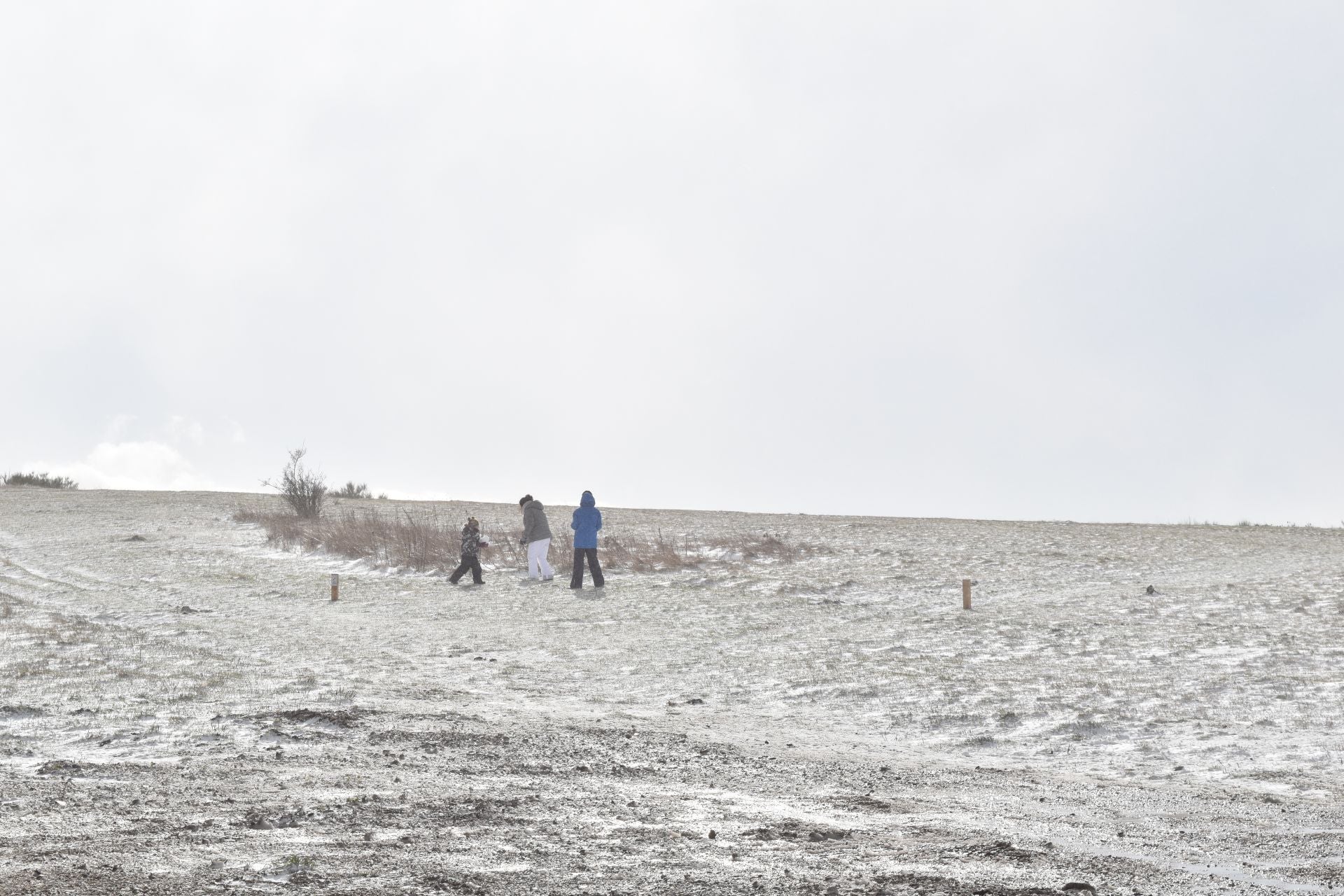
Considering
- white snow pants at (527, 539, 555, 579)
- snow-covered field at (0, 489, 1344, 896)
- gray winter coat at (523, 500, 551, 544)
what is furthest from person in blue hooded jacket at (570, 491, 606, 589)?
white snow pants at (527, 539, 555, 579)

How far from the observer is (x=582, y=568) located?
834 inches

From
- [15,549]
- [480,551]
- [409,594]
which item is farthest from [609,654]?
[15,549]

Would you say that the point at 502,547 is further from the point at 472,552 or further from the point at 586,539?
the point at 586,539

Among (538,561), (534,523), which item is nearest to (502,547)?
(538,561)

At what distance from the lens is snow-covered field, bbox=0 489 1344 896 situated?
205 inches

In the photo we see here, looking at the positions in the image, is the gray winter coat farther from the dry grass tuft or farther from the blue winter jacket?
the dry grass tuft

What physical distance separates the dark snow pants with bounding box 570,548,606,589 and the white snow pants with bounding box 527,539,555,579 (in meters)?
1.44

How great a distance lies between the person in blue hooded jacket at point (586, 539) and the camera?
21.0 metres

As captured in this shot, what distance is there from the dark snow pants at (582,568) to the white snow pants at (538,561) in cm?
144

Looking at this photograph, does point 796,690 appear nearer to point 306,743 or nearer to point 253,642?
point 306,743

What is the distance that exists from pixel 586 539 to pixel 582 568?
1.84 feet

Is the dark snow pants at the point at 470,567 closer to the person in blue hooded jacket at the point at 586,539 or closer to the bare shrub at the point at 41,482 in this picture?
the person in blue hooded jacket at the point at 586,539

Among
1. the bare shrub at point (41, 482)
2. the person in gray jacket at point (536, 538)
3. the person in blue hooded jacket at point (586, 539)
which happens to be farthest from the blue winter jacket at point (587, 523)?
the bare shrub at point (41, 482)

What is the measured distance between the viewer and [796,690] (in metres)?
11.3
